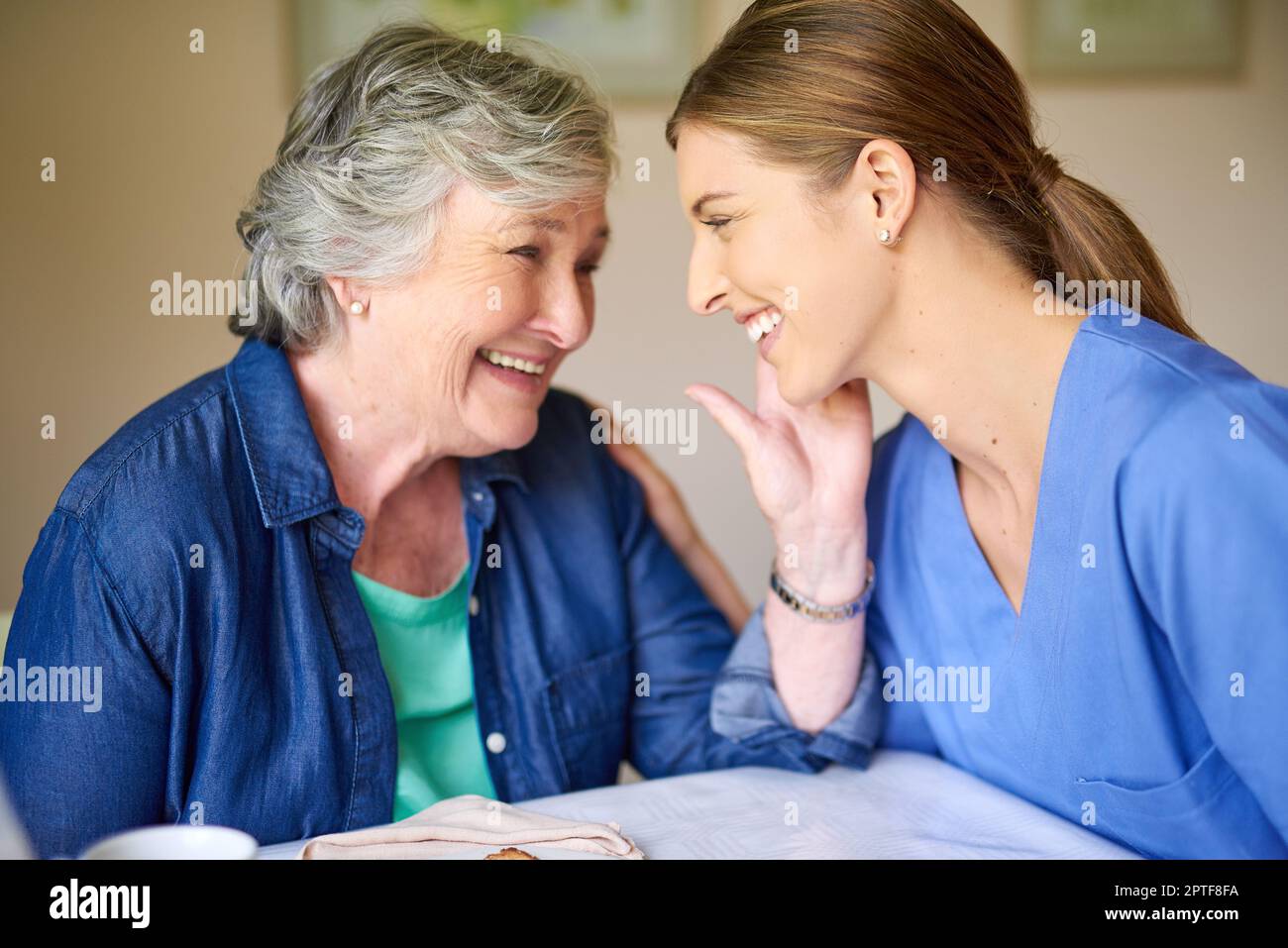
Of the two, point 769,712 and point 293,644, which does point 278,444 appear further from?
point 769,712

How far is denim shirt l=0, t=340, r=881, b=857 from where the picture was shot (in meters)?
1.14

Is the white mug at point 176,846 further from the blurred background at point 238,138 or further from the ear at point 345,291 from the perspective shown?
the blurred background at point 238,138

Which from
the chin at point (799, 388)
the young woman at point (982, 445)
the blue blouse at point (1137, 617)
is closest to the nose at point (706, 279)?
the young woman at point (982, 445)

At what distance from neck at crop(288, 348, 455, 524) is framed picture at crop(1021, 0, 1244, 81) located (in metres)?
1.31

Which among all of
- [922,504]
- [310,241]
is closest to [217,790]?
[310,241]

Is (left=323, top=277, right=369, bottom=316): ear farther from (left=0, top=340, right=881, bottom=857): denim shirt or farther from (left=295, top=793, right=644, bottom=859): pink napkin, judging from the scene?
(left=295, top=793, right=644, bottom=859): pink napkin

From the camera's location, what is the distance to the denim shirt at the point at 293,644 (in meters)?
1.14

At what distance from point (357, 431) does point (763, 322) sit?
0.54 m

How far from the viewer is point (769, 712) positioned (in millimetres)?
1451

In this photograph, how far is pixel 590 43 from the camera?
7.30 ft

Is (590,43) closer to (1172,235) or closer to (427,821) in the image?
(1172,235)

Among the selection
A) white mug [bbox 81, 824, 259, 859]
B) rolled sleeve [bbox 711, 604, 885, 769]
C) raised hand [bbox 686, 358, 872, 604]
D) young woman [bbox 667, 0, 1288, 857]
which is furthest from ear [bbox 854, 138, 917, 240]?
white mug [bbox 81, 824, 259, 859]

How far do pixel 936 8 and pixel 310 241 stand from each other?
2.59ft
